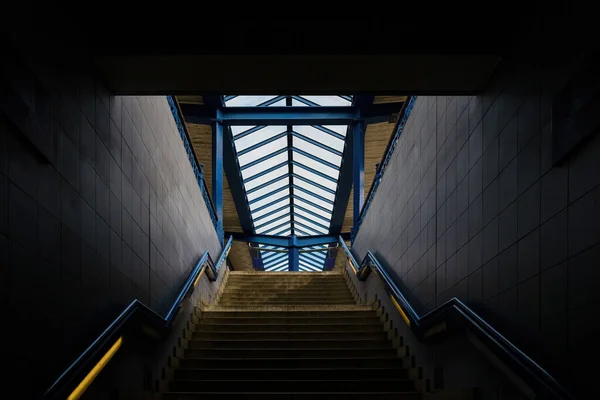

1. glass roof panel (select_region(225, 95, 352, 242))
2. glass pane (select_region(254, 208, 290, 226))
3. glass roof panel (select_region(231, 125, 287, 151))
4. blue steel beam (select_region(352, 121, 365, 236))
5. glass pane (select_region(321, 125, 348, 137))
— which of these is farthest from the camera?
glass pane (select_region(254, 208, 290, 226))

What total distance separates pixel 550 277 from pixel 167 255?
4.46 m

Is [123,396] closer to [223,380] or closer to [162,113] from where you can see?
[223,380]

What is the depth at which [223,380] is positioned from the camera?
6086 millimetres

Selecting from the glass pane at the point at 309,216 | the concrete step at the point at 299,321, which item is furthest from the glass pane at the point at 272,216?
the concrete step at the point at 299,321

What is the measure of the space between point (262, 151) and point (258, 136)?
0.89 m

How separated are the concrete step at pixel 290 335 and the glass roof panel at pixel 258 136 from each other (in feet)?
31.2

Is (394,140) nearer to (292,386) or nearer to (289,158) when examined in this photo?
(292,386)

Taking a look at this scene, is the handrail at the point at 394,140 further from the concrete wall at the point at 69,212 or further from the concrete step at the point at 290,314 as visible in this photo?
the concrete wall at the point at 69,212

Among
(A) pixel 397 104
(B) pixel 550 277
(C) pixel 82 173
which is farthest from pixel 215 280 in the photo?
(B) pixel 550 277

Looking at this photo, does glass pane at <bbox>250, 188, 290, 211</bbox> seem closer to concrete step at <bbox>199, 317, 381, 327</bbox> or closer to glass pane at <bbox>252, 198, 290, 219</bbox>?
glass pane at <bbox>252, 198, 290, 219</bbox>

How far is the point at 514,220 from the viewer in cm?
388

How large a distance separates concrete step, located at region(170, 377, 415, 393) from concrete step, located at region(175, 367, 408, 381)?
0.76ft

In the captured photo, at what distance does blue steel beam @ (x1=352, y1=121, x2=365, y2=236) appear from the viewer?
14.4m

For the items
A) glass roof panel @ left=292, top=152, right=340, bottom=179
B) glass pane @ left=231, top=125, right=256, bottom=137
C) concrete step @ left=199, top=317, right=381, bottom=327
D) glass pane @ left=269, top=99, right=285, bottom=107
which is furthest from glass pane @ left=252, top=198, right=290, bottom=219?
Answer: concrete step @ left=199, top=317, right=381, bottom=327
